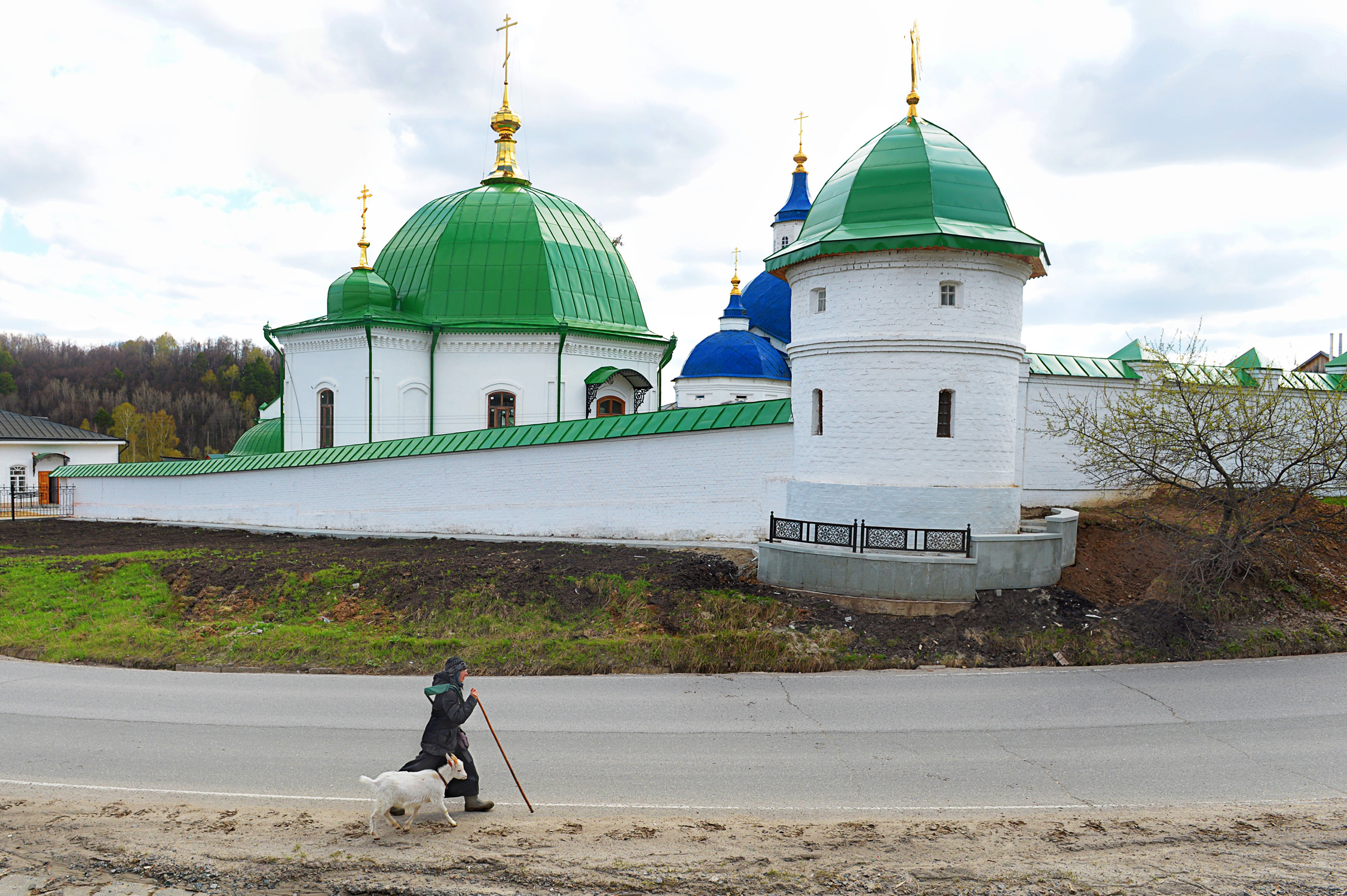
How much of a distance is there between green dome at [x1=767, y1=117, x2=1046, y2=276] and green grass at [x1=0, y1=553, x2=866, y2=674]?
5.72 m

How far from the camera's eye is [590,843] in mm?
5691

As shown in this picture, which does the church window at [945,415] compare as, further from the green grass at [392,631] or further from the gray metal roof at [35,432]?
the gray metal roof at [35,432]

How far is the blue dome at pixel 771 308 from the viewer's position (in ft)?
105

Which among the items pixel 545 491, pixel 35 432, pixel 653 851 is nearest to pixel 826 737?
pixel 653 851

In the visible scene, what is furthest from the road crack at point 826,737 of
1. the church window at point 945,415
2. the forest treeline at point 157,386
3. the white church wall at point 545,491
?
the forest treeline at point 157,386

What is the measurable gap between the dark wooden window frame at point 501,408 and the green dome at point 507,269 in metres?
1.81

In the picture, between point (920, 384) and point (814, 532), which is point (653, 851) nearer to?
point (814, 532)

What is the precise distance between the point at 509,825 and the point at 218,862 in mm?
1846

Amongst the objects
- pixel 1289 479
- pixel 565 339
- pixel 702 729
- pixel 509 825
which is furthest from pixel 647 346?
pixel 509 825

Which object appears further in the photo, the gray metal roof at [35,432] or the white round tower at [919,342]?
the gray metal roof at [35,432]

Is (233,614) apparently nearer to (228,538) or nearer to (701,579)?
(701,579)

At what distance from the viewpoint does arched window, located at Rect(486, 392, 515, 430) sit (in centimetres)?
2294

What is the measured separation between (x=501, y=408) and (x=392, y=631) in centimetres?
1204

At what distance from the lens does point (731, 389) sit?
1051 inches
